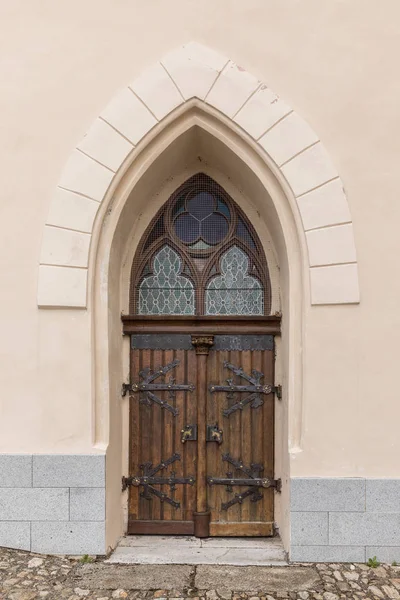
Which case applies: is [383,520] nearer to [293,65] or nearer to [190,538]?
[190,538]

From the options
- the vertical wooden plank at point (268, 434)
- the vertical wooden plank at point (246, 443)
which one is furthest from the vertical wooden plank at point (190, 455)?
the vertical wooden plank at point (268, 434)

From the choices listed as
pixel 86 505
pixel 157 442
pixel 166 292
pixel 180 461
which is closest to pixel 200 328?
pixel 166 292

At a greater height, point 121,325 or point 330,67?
point 330,67

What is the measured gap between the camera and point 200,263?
4.79 metres

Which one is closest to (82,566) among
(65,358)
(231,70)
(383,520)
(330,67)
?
(65,358)

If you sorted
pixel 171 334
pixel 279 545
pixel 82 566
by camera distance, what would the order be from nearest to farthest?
pixel 82 566, pixel 279 545, pixel 171 334

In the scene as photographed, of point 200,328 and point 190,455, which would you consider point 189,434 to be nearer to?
point 190,455

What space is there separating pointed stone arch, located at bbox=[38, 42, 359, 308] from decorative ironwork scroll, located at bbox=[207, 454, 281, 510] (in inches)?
68.8

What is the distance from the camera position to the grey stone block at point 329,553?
13.3 ft

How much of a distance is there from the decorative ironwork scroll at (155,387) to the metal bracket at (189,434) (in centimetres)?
17

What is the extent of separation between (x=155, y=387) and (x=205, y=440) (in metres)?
0.63

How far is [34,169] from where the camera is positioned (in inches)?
166

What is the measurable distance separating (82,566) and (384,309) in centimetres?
297

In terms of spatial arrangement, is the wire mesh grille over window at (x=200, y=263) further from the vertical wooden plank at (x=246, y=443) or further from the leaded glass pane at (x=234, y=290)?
the vertical wooden plank at (x=246, y=443)
